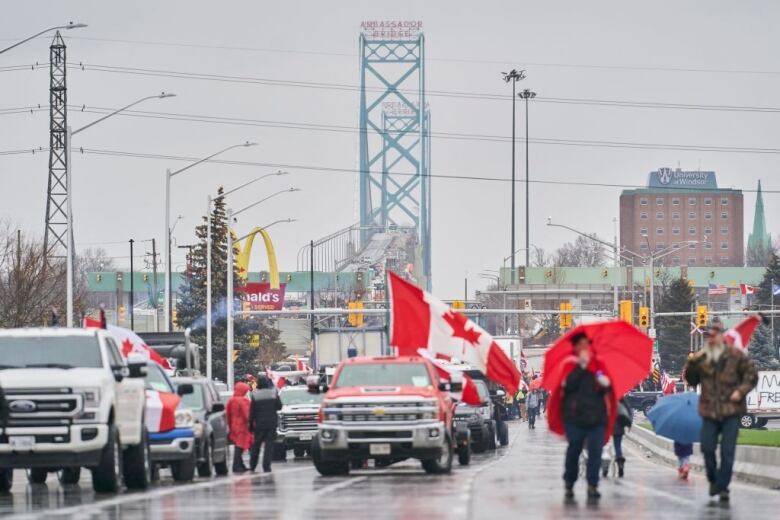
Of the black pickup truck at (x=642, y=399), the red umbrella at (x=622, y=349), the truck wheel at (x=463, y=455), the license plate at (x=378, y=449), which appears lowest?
the black pickup truck at (x=642, y=399)

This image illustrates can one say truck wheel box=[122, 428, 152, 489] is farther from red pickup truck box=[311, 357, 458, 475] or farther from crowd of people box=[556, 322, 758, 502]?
crowd of people box=[556, 322, 758, 502]

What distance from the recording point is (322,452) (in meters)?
28.8

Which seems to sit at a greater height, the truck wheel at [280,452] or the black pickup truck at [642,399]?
the truck wheel at [280,452]

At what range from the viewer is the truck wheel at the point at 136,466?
2445cm

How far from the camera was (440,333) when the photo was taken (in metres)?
32.4

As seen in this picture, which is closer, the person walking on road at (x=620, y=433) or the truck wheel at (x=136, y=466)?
the truck wheel at (x=136, y=466)

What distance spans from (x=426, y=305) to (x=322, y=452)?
4.57 m

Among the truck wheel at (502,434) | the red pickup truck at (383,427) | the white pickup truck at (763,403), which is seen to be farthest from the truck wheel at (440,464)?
the white pickup truck at (763,403)

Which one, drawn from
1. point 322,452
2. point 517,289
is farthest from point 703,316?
point 517,289

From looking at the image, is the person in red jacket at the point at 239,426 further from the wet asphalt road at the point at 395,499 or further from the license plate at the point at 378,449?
the license plate at the point at 378,449

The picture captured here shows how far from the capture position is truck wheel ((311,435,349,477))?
2898 centimetres

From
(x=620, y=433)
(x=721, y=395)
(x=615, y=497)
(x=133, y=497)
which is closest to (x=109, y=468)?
(x=133, y=497)

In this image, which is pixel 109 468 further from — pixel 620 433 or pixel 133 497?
pixel 620 433

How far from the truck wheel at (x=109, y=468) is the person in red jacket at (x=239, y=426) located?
9247 millimetres
